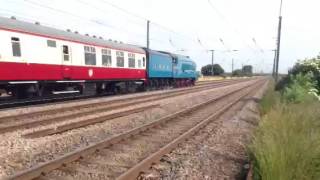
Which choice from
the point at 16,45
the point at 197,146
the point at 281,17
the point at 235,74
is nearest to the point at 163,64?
the point at 281,17

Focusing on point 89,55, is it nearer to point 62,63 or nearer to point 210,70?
point 62,63

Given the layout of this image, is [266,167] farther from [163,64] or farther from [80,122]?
[163,64]

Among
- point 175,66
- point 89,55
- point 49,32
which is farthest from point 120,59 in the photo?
point 175,66

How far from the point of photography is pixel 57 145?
32.2ft

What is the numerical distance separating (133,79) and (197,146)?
67.0 feet

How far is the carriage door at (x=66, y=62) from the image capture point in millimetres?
20406

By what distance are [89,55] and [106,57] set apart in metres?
2.35

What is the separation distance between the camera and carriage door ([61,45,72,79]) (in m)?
20.4

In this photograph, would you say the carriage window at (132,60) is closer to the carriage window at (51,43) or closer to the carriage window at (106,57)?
the carriage window at (106,57)

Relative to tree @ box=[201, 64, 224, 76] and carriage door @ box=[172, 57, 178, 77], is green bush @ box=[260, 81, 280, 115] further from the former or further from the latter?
tree @ box=[201, 64, 224, 76]

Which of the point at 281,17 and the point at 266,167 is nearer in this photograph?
the point at 266,167

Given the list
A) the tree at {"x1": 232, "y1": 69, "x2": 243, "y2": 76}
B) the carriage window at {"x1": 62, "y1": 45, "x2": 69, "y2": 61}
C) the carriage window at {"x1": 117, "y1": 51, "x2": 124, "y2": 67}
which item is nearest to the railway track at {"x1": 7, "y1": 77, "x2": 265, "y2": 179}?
the carriage window at {"x1": 62, "y1": 45, "x2": 69, "y2": 61}

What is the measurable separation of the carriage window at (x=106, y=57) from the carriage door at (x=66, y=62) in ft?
13.4

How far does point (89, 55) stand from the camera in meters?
23.1
